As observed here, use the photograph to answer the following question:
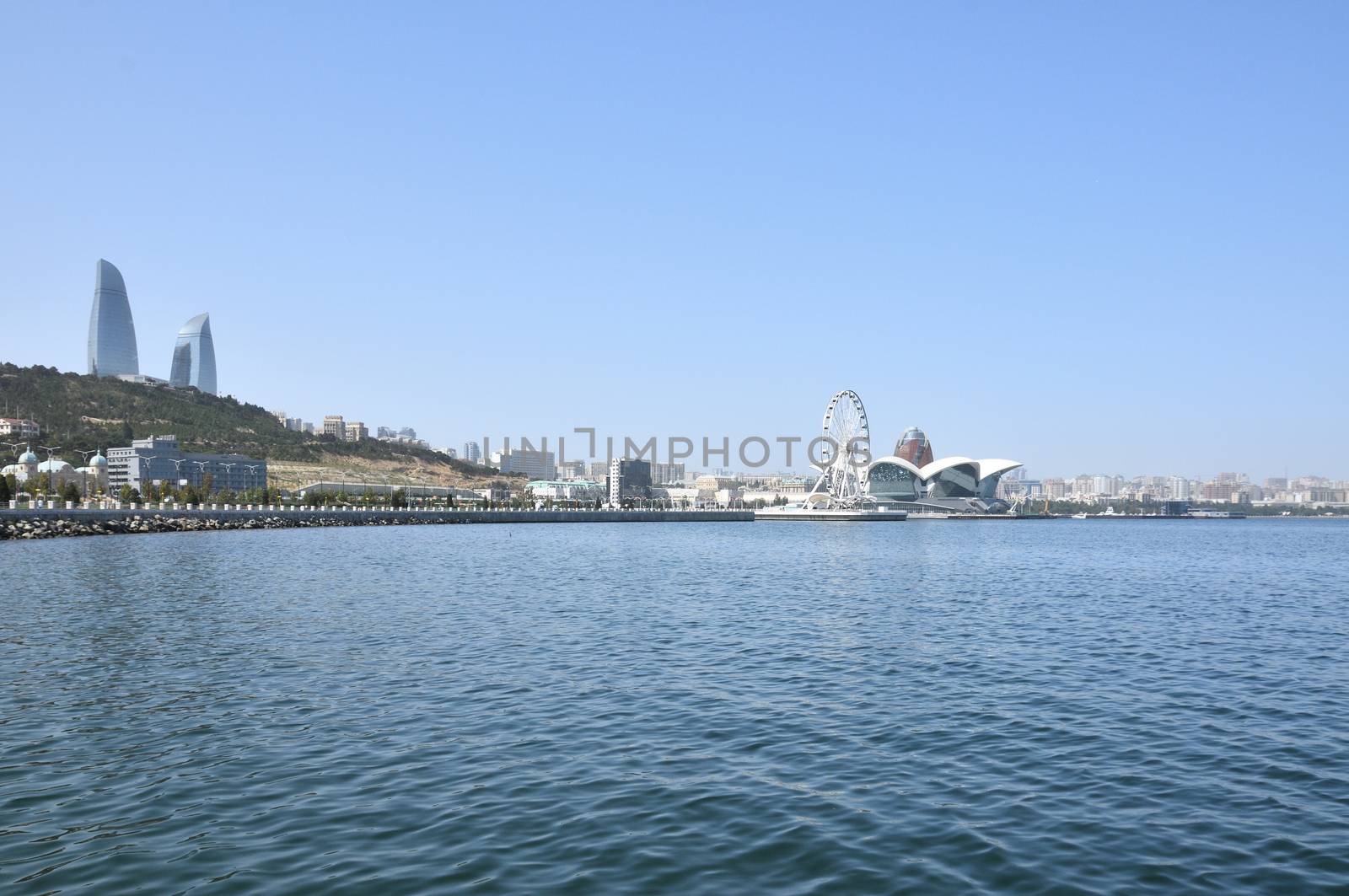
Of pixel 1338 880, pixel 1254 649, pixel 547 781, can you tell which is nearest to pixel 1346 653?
pixel 1254 649

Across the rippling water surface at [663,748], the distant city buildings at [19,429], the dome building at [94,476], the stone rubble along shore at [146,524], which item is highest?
the distant city buildings at [19,429]

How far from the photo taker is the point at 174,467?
17212 centimetres

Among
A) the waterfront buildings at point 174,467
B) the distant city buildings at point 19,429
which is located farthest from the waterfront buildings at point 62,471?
the distant city buildings at point 19,429

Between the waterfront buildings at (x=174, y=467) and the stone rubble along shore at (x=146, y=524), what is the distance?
50.4 m

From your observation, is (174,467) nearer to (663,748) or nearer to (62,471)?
(62,471)

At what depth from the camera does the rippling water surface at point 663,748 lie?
31.5 feet

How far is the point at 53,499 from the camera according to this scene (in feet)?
367

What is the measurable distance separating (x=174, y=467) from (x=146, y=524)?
89.4 meters

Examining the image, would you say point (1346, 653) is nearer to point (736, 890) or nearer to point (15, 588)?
point (736, 890)

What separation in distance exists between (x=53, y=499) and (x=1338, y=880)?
129m

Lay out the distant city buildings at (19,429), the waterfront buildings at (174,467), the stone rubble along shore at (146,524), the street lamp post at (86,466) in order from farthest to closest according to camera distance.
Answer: the distant city buildings at (19,429) < the waterfront buildings at (174,467) < the street lamp post at (86,466) < the stone rubble along shore at (146,524)

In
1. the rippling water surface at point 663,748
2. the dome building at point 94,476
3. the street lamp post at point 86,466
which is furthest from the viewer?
the street lamp post at point 86,466

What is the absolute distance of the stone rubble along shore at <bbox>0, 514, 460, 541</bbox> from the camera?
77.2m

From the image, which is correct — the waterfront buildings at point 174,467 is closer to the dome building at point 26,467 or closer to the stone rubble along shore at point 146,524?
the dome building at point 26,467
